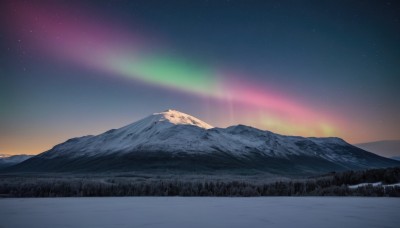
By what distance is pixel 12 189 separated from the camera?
25578 mm

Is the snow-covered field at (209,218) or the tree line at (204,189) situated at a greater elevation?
the tree line at (204,189)

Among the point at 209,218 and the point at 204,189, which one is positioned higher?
the point at 204,189

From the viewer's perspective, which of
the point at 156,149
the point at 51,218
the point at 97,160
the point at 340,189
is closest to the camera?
the point at 51,218

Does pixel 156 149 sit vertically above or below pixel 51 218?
above

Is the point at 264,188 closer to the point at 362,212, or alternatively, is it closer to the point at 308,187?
the point at 308,187

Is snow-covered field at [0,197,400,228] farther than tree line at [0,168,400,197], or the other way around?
tree line at [0,168,400,197]

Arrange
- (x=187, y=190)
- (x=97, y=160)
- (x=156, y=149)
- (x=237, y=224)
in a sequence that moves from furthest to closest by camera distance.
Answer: (x=156, y=149), (x=97, y=160), (x=187, y=190), (x=237, y=224)

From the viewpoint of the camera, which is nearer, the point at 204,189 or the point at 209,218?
the point at 209,218

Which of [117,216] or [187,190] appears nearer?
[117,216]

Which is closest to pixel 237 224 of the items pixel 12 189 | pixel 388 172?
pixel 388 172

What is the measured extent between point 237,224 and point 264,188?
15.7 metres

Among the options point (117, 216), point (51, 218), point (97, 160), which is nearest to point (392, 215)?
point (117, 216)

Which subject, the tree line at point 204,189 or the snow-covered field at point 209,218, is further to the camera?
the tree line at point 204,189

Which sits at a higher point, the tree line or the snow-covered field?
the tree line
